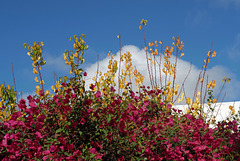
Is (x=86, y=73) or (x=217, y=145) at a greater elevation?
(x=86, y=73)

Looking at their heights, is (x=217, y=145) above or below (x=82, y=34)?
below

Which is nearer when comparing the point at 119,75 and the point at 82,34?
the point at 82,34

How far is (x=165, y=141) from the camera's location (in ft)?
8.90

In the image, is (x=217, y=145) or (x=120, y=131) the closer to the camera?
(x=120, y=131)

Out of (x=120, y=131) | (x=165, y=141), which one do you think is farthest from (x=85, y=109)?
(x=165, y=141)

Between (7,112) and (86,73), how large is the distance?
1.42 m

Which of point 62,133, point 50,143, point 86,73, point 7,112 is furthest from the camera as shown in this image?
point 7,112

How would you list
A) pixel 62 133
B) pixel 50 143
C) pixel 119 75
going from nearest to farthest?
1. pixel 50 143
2. pixel 62 133
3. pixel 119 75

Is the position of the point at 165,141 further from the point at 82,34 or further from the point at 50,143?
the point at 82,34

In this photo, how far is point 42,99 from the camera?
3.03 metres

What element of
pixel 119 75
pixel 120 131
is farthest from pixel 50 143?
pixel 119 75

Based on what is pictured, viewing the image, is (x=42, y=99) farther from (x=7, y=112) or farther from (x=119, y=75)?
(x=119, y=75)

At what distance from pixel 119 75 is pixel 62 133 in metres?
1.98

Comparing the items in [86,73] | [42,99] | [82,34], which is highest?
[82,34]
